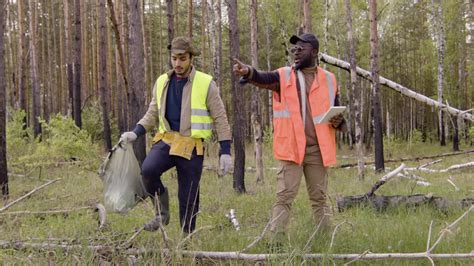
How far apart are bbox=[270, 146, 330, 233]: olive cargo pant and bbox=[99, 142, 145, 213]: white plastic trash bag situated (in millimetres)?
1288

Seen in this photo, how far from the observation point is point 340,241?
12.6 ft

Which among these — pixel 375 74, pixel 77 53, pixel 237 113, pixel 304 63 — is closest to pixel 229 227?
pixel 304 63

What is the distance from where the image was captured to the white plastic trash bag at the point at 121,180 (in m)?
4.12

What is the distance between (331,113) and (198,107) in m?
1.22

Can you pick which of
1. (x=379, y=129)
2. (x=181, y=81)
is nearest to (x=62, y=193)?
(x=181, y=81)

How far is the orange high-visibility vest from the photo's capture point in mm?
4102

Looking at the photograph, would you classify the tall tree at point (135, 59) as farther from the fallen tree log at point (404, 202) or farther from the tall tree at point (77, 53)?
the tall tree at point (77, 53)

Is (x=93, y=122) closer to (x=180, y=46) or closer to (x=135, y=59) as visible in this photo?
(x=135, y=59)

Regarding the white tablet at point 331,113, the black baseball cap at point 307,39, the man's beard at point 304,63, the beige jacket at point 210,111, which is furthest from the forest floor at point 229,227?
the black baseball cap at point 307,39

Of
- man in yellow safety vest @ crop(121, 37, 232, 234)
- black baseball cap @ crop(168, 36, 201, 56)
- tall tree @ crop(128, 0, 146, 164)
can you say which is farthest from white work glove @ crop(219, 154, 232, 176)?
tall tree @ crop(128, 0, 146, 164)

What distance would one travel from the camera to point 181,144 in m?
4.18

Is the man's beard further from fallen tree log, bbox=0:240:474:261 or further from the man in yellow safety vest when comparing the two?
fallen tree log, bbox=0:240:474:261

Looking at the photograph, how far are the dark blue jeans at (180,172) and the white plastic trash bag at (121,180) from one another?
0.11 metres

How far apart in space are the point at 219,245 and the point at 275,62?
2222 centimetres
